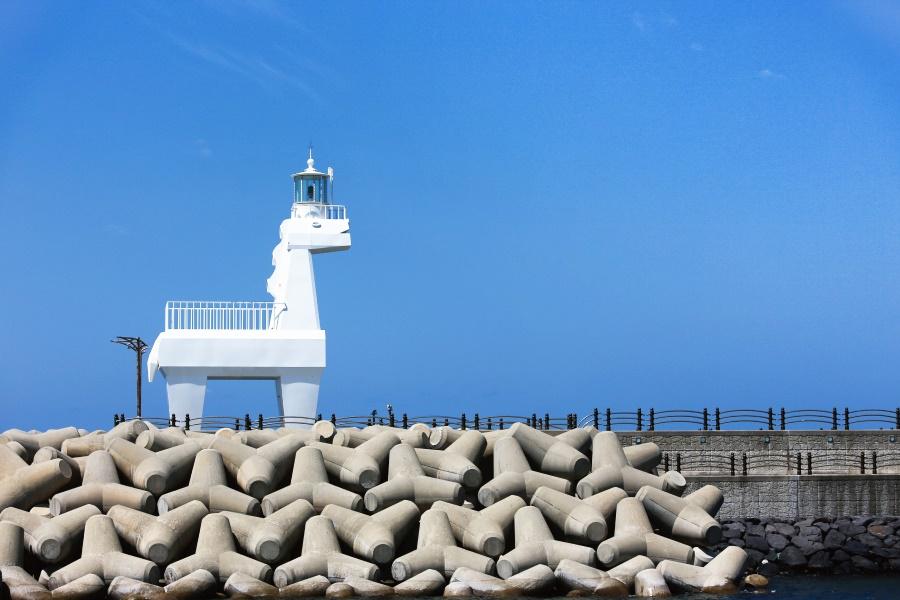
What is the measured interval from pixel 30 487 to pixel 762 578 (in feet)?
34.0

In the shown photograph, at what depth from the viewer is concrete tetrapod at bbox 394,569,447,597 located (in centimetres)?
1603

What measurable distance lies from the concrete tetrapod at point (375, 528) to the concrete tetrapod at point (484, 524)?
499mm

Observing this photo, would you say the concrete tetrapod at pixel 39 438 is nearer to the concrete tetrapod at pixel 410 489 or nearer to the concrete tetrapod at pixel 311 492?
the concrete tetrapod at pixel 311 492

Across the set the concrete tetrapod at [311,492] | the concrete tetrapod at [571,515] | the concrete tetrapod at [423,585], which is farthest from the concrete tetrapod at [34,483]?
the concrete tetrapod at [571,515]

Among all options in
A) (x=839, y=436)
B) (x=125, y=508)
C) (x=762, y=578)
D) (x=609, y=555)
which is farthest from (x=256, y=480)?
(x=839, y=436)

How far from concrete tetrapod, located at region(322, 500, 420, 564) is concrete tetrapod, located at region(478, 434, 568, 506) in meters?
1.28

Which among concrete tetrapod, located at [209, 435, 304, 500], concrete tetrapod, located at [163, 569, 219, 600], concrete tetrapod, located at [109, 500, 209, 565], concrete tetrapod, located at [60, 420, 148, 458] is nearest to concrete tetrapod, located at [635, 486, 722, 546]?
concrete tetrapod, located at [209, 435, 304, 500]

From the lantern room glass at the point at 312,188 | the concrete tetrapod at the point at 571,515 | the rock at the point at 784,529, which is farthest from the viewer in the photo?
the lantern room glass at the point at 312,188

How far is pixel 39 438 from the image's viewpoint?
20594mm

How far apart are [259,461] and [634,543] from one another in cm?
530

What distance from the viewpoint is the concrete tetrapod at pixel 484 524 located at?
16781 millimetres

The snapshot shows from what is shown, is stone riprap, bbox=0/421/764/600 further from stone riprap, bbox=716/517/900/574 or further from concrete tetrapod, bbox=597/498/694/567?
stone riprap, bbox=716/517/900/574

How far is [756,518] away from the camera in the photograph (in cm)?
2459

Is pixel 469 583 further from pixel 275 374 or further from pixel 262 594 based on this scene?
pixel 275 374
